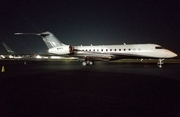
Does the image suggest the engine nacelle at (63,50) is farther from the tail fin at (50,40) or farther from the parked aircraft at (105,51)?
the tail fin at (50,40)

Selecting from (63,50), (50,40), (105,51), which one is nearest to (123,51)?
(105,51)

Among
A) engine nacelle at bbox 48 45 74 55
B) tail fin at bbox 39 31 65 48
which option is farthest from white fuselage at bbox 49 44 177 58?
tail fin at bbox 39 31 65 48

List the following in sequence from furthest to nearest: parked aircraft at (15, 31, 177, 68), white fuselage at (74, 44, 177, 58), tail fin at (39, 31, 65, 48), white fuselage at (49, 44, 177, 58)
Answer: tail fin at (39, 31, 65, 48)
parked aircraft at (15, 31, 177, 68)
white fuselage at (49, 44, 177, 58)
white fuselage at (74, 44, 177, 58)

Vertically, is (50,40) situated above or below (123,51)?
above

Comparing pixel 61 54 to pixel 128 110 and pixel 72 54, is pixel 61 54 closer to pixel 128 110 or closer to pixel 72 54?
pixel 72 54

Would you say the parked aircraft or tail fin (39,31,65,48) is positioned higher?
tail fin (39,31,65,48)

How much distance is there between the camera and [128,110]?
552 centimetres

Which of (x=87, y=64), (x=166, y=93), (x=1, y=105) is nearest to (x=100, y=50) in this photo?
(x=87, y=64)

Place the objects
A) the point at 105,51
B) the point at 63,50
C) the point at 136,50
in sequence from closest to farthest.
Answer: the point at 136,50
the point at 105,51
the point at 63,50

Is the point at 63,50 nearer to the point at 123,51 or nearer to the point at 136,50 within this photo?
the point at 123,51

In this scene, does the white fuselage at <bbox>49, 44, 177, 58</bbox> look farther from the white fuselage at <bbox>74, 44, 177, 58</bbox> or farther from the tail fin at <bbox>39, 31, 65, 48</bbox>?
the tail fin at <bbox>39, 31, 65, 48</bbox>

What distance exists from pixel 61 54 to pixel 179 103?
25304 millimetres

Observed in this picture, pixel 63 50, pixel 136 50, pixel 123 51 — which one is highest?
pixel 63 50

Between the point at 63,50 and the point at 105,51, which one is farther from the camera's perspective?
the point at 63,50
